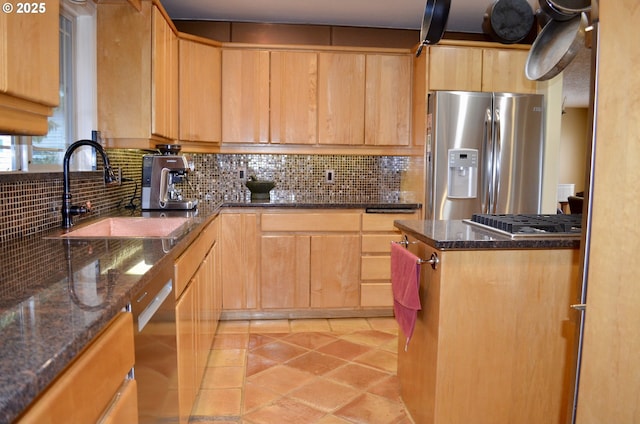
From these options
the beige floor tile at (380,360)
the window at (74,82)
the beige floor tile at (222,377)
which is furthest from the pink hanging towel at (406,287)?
the window at (74,82)

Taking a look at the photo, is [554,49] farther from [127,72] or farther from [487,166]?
[127,72]

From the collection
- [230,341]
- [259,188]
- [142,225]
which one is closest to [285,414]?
[230,341]

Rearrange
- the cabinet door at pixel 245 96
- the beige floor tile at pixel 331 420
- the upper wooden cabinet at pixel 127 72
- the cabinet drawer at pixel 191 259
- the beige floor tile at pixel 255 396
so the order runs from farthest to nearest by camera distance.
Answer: the cabinet door at pixel 245 96
the upper wooden cabinet at pixel 127 72
the beige floor tile at pixel 255 396
the beige floor tile at pixel 331 420
the cabinet drawer at pixel 191 259

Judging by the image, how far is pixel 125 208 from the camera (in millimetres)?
3096

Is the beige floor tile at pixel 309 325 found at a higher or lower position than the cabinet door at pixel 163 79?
lower

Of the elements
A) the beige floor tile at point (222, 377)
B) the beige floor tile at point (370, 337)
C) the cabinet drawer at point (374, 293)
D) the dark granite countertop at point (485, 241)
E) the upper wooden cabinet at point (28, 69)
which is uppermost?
the upper wooden cabinet at point (28, 69)

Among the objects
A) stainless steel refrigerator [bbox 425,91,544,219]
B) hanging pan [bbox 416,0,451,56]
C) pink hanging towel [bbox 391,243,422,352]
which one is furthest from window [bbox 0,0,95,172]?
stainless steel refrigerator [bbox 425,91,544,219]

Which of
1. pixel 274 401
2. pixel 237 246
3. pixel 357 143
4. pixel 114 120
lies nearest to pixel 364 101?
pixel 357 143

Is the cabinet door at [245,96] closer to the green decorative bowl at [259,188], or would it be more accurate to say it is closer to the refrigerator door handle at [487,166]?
the green decorative bowl at [259,188]

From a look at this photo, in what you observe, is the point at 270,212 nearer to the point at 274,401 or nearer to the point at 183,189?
the point at 183,189

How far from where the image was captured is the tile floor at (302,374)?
88.9 inches

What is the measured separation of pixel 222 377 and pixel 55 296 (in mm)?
1794

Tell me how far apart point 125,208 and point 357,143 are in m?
1.88

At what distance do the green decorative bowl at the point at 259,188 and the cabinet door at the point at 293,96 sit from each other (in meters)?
0.36
